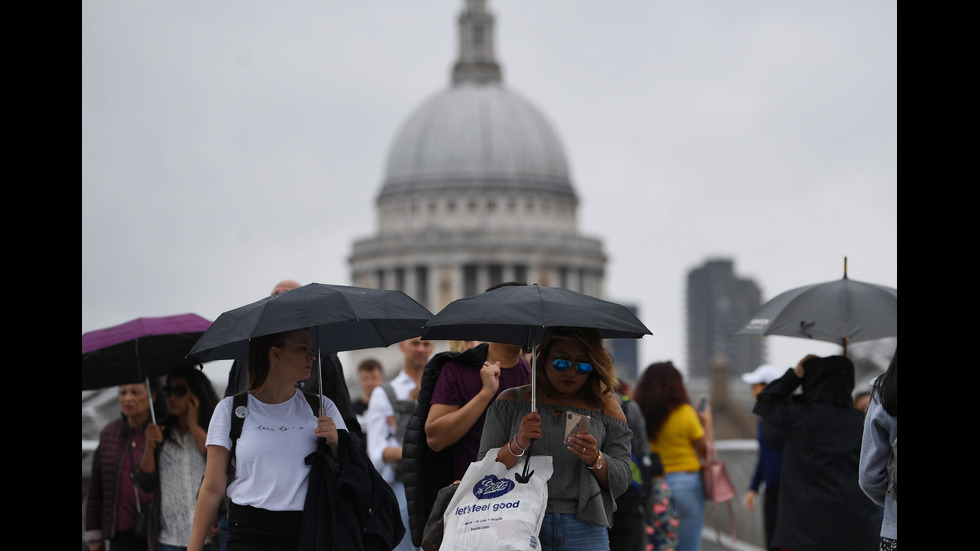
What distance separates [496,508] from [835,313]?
9.61 feet

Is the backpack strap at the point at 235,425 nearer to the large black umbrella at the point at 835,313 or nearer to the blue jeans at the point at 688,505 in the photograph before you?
the large black umbrella at the point at 835,313

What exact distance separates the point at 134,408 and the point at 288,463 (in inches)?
91.7

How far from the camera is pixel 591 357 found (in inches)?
234

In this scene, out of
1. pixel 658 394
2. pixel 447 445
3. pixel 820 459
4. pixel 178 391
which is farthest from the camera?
pixel 658 394

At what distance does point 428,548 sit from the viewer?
605cm

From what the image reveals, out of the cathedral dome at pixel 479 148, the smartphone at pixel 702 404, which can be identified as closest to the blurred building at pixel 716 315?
the cathedral dome at pixel 479 148

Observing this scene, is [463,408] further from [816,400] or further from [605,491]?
[816,400]

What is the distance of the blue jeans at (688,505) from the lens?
32.8ft

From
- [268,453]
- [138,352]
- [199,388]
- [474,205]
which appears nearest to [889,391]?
[268,453]

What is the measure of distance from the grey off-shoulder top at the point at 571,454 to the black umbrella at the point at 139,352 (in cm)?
249

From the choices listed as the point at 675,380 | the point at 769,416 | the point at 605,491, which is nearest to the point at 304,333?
the point at 605,491

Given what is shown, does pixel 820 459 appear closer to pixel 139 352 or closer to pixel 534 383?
pixel 534 383

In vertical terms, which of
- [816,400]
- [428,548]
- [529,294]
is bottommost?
[428,548]

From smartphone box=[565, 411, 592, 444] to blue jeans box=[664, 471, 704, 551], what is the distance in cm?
425
